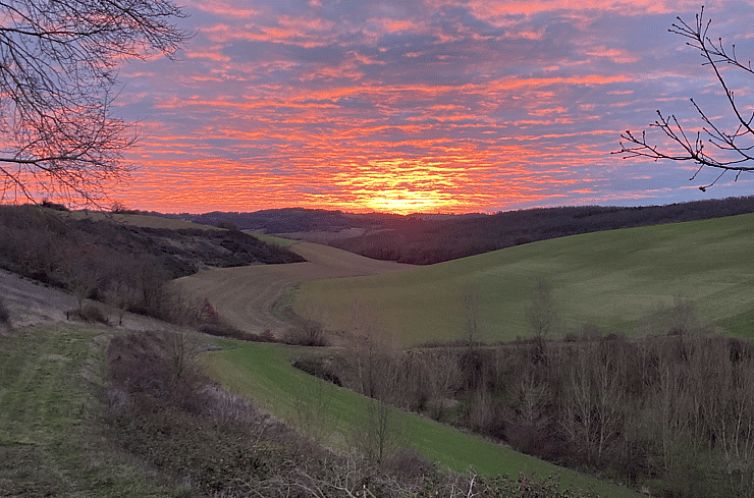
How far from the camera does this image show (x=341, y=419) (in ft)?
74.8

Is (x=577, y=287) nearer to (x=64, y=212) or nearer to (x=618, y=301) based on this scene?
(x=618, y=301)

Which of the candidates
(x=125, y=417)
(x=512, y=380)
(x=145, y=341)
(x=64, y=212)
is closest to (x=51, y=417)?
(x=125, y=417)

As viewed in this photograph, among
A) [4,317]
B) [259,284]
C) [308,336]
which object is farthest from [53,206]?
[259,284]

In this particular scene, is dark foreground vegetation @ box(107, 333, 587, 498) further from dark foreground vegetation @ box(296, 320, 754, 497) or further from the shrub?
dark foreground vegetation @ box(296, 320, 754, 497)

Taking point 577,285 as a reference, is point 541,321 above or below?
below

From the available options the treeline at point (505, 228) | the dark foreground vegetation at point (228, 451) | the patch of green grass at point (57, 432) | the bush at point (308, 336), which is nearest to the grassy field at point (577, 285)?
the bush at point (308, 336)

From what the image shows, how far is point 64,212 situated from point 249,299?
5165cm

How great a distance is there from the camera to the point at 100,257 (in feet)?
132

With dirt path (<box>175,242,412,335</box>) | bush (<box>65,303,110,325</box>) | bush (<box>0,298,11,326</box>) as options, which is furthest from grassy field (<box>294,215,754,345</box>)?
bush (<box>0,298,11,326</box>)

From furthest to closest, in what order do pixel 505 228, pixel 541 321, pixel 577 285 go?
pixel 505 228 < pixel 577 285 < pixel 541 321

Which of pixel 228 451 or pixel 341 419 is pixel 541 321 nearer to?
pixel 341 419

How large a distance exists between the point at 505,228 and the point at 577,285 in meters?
78.8

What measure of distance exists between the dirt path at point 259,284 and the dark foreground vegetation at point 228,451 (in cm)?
2783

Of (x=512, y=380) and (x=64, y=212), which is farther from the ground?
(x=64, y=212)
